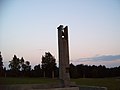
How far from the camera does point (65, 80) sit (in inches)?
271

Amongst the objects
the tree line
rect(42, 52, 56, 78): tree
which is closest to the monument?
the tree line

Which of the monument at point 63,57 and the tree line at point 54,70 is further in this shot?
the tree line at point 54,70

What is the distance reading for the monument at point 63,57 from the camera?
691 cm

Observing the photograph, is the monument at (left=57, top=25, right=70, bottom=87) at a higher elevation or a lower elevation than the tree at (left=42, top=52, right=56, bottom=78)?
lower

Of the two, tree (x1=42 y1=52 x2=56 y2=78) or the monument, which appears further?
tree (x1=42 y1=52 x2=56 y2=78)

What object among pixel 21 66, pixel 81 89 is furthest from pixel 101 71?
pixel 81 89

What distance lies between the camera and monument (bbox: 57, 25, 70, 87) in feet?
22.7

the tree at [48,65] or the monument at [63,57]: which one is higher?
the tree at [48,65]

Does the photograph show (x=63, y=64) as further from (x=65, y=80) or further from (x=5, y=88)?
(x=5, y=88)

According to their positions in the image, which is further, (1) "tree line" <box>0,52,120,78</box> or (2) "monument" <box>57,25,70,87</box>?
(1) "tree line" <box>0,52,120,78</box>

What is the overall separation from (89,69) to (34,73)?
12906mm

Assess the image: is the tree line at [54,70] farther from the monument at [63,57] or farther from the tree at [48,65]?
the monument at [63,57]

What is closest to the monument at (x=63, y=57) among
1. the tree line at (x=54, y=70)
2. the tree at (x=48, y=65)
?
the tree line at (x=54, y=70)

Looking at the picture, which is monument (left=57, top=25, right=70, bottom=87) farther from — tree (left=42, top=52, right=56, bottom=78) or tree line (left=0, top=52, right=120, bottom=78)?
tree (left=42, top=52, right=56, bottom=78)
